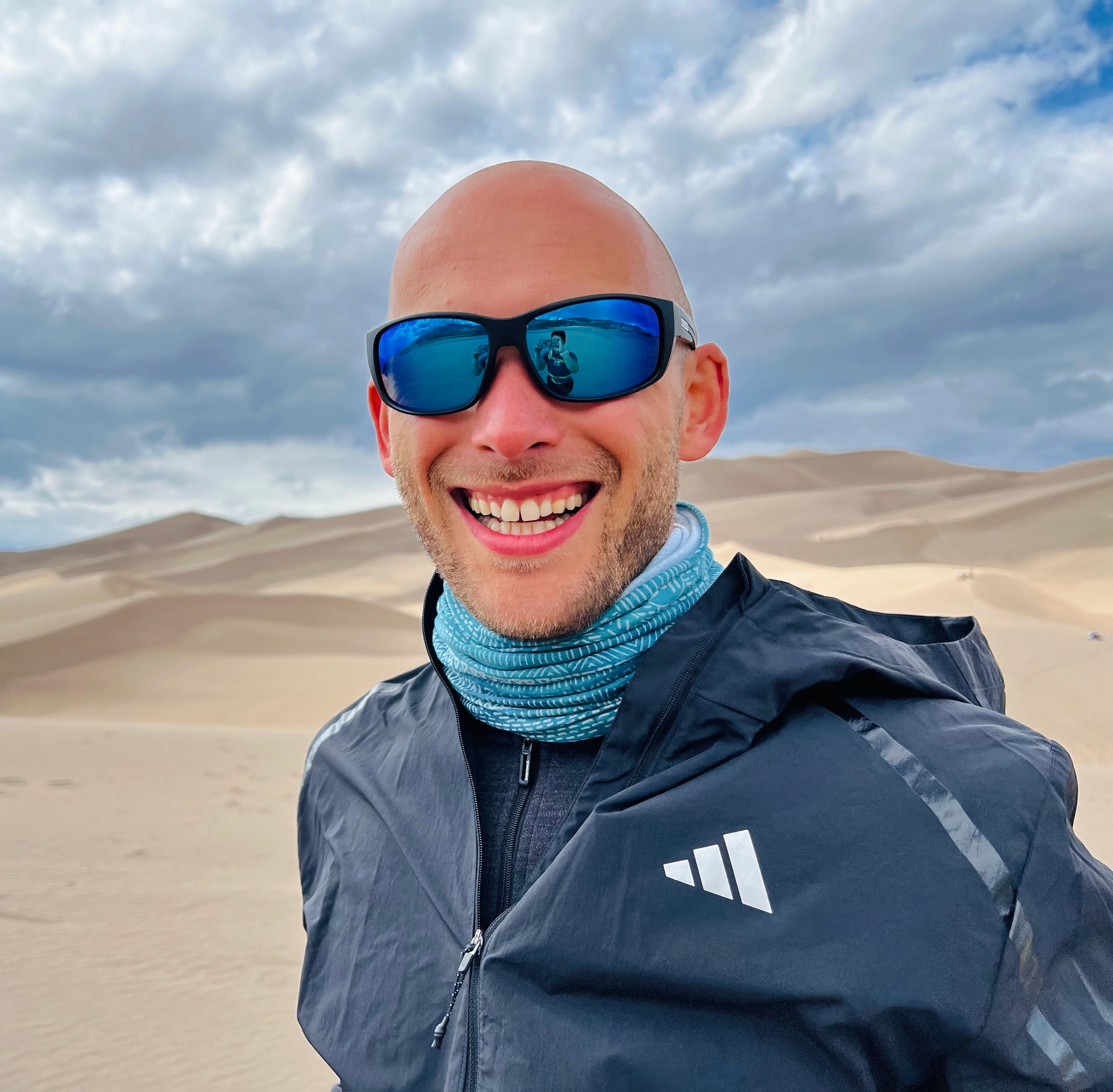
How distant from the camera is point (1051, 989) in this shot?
3.77ft

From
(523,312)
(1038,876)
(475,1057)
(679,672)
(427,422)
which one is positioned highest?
(523,312)

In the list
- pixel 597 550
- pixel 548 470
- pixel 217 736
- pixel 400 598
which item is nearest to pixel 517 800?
pixel 597 550

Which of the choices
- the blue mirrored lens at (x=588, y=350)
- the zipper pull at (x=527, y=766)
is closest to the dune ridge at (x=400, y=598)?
the zipper pull at (x=527, y=766)

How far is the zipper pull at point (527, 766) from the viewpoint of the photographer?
5.42 ft

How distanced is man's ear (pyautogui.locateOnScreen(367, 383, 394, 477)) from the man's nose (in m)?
0.46

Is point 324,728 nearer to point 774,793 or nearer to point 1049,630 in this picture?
point 774,793

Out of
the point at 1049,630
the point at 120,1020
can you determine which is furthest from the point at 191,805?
the point at 1049,630

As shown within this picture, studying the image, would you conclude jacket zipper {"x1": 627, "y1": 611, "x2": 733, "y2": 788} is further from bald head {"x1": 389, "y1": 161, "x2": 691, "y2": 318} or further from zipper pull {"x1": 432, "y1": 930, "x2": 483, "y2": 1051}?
bald head {"x1": 389, "y1": 161, "x2": 691, "y2": 318}

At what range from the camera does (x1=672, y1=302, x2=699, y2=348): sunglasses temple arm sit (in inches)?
65.6

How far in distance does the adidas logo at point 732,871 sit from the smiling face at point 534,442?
0.45m

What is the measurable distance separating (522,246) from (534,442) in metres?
0.37

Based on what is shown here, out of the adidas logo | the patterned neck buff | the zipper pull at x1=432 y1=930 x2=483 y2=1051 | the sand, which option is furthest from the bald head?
the sand

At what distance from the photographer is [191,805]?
8000 millimetres

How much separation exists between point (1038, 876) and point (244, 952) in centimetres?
507
